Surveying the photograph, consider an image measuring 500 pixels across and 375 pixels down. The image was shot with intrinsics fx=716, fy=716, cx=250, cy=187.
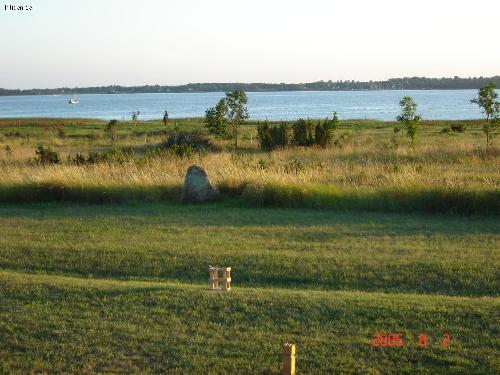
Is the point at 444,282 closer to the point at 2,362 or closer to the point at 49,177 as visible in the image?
the point at 2,362

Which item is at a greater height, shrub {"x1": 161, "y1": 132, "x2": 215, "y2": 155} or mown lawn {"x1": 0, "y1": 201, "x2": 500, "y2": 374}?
shrub {"x1": 161, "y1": 132, "x2": 215, "y2": 155}

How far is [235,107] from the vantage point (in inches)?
1341

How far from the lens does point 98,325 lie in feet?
22.2

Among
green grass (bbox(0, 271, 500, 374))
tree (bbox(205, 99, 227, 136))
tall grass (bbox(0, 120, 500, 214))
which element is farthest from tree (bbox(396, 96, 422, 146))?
green grass (bbox(0, 271, 500, 374))

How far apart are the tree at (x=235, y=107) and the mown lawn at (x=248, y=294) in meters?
21.0

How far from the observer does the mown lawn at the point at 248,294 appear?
6.01 metres

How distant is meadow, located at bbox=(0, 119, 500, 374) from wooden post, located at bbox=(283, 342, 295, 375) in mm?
328

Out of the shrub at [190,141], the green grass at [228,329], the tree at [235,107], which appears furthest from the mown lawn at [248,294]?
A: the tree at [235,107]

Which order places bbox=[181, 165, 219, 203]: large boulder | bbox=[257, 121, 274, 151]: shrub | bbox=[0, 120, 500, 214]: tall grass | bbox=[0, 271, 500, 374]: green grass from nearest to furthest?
bbox=[0, 271, 500, 374]: green grass, bbox=[0, 120, 500, 214]: tall grass, bbox=[181, 165, 219, 203]: large boulder, bbox=[257, 121, 274, 151]: shrub

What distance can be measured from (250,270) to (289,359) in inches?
153

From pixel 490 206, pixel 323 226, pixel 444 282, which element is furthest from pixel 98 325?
pixel 490 206

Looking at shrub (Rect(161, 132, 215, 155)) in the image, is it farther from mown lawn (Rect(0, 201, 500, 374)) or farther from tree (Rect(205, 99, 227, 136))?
mown lawn (Rect(0, 201, 500, 374))

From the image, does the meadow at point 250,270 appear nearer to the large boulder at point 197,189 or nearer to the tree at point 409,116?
the large boulder at point 197,189

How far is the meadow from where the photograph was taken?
6094mm
